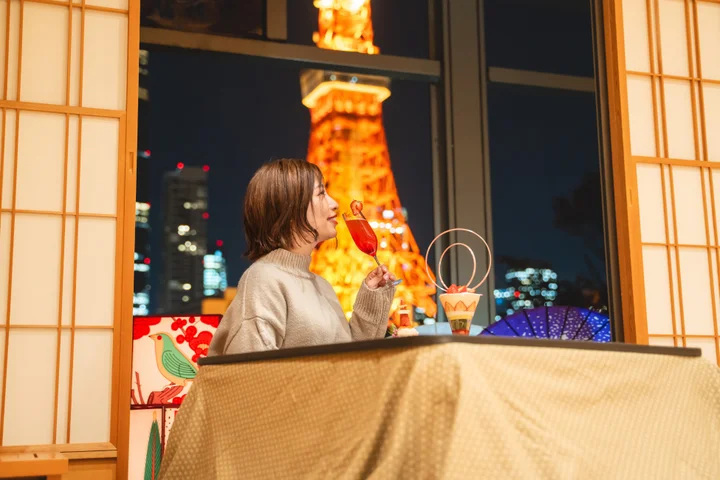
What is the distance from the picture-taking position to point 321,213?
221 centimetres

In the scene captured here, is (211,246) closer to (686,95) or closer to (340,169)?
(340,169)

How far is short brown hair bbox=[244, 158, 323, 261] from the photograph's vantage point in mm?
2184

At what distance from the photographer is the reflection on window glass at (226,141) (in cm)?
899

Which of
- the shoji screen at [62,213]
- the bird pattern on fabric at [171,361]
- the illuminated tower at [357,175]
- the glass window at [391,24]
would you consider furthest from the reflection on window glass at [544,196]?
the shoji screen at [62,213]

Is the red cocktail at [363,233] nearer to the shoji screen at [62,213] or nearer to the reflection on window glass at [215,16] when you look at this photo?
the shoji screen at [62,213]

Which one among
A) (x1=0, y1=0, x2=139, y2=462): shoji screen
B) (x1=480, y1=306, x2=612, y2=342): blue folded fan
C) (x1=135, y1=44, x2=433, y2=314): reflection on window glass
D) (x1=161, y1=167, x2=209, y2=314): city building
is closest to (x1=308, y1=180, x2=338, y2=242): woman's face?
(x1=0, y1=0, x2=139, y2=462): shoji screen

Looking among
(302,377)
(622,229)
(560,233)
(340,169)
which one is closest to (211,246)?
(340,169)

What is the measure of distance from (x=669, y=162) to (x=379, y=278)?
75.3 inches

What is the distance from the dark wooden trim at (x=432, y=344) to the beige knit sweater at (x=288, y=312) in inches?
9.6

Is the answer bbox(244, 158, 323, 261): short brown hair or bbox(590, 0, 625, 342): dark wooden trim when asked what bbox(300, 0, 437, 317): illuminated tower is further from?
bbox(244, 158, 323, 261): short brown hair

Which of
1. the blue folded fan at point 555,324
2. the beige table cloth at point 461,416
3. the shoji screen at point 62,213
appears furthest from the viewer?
the blue folded fan at point 555,324

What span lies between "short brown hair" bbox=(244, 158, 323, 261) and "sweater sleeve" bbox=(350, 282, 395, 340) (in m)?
0.21

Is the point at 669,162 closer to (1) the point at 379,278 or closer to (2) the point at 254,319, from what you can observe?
(1) the point at 379,278

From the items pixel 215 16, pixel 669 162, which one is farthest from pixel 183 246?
pixel 669 162
